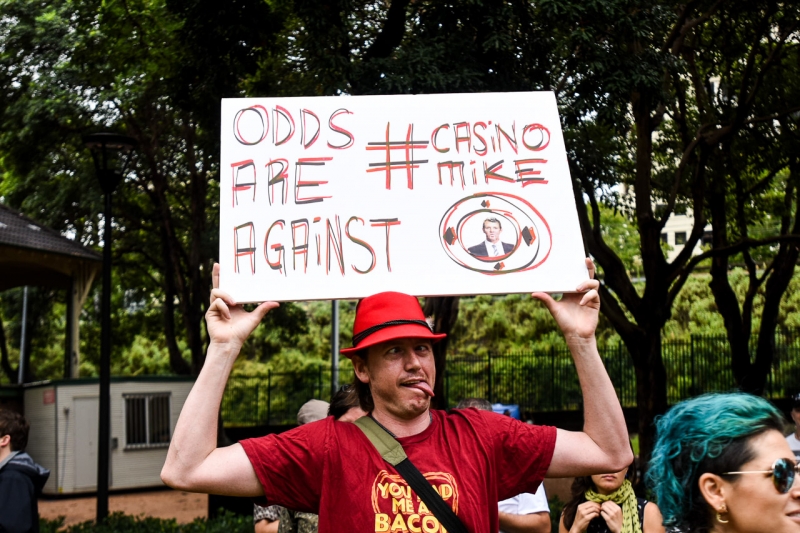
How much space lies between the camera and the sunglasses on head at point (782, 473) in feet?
7.86

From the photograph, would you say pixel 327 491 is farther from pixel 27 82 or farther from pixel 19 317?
pixel 19 317

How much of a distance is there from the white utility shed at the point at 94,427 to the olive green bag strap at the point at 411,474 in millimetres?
17064

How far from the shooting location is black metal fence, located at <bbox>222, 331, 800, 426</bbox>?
21.5 metres

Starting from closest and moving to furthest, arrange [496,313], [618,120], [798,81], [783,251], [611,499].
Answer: [611,499]
[618,120]
[798,81]
[783,251]
[496,313]

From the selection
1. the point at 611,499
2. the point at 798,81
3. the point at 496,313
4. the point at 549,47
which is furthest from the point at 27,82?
the point at 496,313

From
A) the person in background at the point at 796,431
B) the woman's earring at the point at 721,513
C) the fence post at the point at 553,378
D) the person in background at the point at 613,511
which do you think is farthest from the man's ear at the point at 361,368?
the fence post at the point at 553,378

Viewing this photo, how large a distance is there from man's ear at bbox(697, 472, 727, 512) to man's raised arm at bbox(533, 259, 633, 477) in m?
0.57

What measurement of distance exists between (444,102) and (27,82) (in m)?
16.6

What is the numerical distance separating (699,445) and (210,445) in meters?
1.39

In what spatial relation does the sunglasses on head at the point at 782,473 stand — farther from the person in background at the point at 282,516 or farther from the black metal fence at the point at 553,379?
the black metal fence at the point at 553,379

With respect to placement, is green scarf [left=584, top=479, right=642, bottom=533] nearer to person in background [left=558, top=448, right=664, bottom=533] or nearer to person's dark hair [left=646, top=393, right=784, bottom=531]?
person in background [left=558, top=448, right=664, bottom=533]

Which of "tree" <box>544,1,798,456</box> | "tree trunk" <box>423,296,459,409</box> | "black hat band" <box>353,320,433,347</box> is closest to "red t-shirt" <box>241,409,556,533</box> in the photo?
"black hat band" <box>353,320,433,347</box>

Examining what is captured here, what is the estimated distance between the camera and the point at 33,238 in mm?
18500

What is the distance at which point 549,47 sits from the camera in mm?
10078
